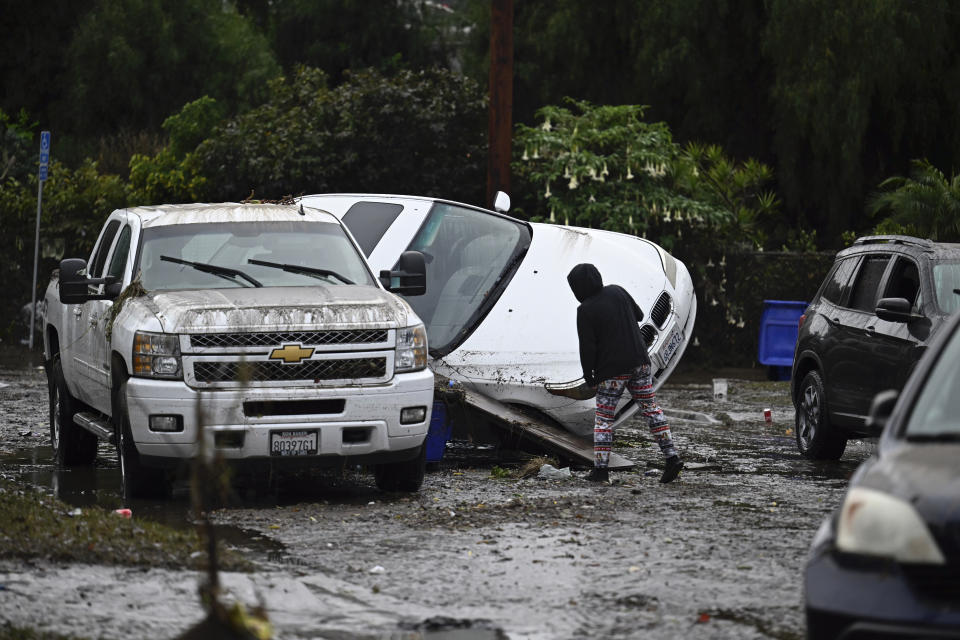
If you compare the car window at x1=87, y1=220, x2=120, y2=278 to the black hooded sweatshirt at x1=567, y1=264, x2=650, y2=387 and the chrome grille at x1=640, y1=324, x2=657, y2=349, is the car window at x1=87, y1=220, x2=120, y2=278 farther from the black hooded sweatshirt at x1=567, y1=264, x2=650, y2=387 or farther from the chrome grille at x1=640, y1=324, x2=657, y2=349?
the chrome grille at x1=640, y1=324, x2=657, y2=349

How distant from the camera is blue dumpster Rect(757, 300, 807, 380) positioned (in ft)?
70.4

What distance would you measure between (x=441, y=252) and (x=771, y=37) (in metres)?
17.0

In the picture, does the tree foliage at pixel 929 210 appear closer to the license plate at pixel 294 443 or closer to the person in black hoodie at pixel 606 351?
the person in black hoodie at pixel 606 351

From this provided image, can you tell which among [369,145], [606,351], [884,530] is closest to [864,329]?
[606,351]

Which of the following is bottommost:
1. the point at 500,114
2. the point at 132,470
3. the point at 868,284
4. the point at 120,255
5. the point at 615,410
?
the point at 132,470

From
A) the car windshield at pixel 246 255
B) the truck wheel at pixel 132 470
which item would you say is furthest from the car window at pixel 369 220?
the truck wheel at pixel 132 470

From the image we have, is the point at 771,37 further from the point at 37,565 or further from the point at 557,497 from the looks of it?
the point at 37,565

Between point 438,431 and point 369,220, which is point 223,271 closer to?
point 438,431

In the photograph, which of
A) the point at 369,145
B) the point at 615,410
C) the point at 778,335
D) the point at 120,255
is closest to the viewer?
the point at 615,410

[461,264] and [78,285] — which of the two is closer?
[78,285]

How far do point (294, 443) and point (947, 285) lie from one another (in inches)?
206

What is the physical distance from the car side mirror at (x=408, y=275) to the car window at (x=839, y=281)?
3.87 meters

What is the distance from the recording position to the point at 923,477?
15.9 ft

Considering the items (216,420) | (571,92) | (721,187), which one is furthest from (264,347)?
(571,92)
